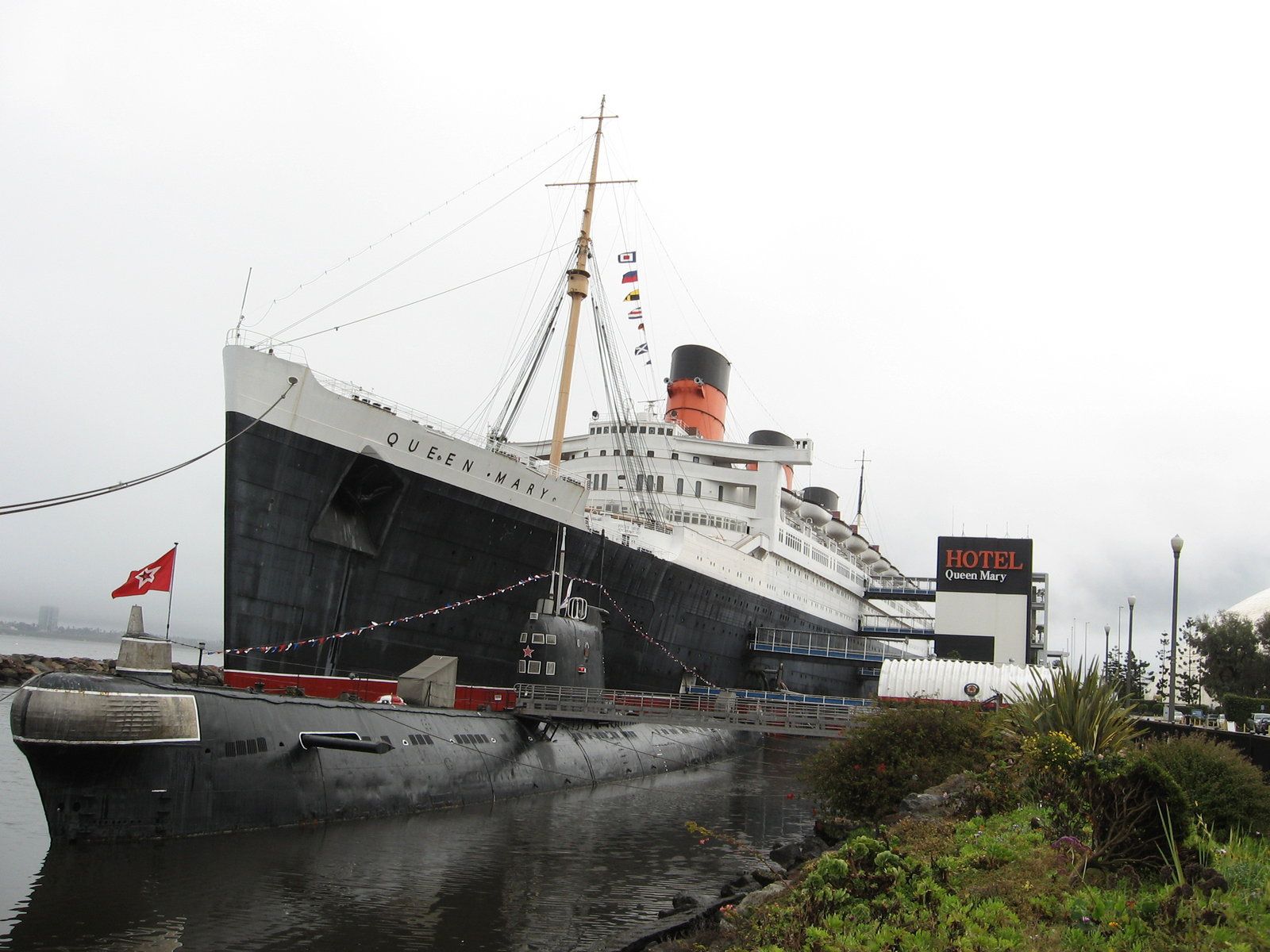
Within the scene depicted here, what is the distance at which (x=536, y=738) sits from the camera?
21547 mm

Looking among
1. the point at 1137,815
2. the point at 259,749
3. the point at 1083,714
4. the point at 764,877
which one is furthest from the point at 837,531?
the point at 1137,815

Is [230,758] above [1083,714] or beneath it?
beneath

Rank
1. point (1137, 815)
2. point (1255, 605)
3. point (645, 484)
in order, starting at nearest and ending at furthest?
point (1137, 815) → point (645, 484) → point (1255, 605)

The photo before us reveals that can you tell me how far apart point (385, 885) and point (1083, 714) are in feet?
32.4

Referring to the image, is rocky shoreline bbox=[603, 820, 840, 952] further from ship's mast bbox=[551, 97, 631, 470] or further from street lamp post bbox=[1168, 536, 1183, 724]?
ship's mast bbox=[551, 97, 631, 470]

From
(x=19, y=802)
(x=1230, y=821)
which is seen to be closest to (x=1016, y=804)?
(x=1230, y=821)

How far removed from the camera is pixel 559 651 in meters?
22.1

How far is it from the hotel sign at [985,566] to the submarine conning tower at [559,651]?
90.0 ft

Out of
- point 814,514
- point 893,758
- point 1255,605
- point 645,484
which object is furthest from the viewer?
point 1255,605

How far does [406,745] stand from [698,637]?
1929 cm

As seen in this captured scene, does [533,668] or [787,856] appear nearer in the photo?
[787,856]

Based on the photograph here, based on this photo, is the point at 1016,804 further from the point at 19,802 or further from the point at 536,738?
the point at 19,802

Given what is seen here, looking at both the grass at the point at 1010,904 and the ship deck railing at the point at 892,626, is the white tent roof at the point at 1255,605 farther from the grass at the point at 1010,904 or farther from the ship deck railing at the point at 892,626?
the grass at the point at 1010,904

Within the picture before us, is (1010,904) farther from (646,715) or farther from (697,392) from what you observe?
(697,392)
